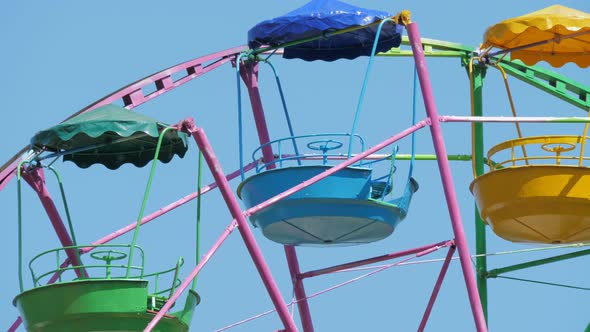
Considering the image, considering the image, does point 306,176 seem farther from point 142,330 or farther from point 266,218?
point 142,330

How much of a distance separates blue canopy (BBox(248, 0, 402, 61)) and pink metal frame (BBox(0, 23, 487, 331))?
1.57 metres

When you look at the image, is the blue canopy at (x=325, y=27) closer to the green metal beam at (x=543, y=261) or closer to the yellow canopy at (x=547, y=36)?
the yellow canopy at (x=547, y=36)

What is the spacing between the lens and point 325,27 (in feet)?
152

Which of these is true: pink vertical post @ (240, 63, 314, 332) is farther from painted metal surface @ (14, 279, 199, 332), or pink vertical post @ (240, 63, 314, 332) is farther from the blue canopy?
painted metal surface @ (14, 279, 199, 332)

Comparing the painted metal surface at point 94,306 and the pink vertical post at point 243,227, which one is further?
the pink vertical post at point 243,227

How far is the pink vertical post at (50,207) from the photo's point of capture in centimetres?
4644

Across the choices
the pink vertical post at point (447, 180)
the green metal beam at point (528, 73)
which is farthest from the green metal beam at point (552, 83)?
the pink vertical post at point (447, 180)

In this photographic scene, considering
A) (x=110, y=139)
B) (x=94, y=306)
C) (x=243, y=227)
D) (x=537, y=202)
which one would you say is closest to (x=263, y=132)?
(x=110, y=139)

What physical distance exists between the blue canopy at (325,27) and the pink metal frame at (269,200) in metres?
1.57

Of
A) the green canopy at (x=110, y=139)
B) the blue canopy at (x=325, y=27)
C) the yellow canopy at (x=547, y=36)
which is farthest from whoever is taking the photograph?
the yellow canopy at (x=547, y=36)

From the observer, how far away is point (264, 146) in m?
47.8

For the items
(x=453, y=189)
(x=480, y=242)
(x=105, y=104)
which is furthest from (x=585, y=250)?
(x=105, y=104)

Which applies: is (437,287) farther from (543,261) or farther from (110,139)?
(110,139)

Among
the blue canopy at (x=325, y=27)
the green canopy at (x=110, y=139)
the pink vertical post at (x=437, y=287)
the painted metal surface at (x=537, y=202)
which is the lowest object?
the pink vertical post at (x=437, y=287)
